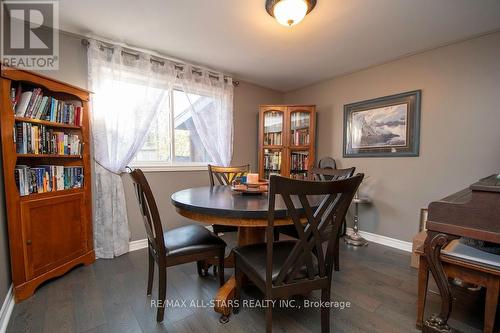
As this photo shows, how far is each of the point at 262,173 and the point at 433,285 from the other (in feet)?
7.30

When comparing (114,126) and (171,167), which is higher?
(114,126)

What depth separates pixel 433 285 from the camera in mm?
1721

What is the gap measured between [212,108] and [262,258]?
7.47 feet

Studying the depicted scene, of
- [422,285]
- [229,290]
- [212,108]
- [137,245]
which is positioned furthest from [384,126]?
[137,245]

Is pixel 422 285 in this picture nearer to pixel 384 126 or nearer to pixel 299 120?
pixel 384 126

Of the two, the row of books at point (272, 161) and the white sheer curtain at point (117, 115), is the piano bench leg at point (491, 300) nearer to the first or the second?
the row of books at point (272, 161)

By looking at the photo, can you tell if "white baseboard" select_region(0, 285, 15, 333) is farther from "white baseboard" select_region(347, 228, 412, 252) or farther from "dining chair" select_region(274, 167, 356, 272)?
"white baseboard" select_region(347, 228, 412, 252)

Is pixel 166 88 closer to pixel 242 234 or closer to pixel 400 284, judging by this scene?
pixel 242 234

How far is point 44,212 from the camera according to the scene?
165cm

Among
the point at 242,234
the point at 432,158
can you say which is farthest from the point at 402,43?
the point at 242,234

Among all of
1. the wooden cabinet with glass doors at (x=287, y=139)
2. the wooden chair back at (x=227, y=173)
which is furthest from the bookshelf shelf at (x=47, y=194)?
the wooden cabinet with glass doors at (x=287, y=139)

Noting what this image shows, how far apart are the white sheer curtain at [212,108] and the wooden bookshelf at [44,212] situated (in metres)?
1.16

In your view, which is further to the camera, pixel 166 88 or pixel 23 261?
pixel 166 88

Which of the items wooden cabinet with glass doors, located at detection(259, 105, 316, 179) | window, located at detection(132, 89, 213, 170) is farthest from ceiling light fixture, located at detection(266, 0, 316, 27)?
wooden cabinet with glass doors, located at detection(259, 105, 316, 179)
